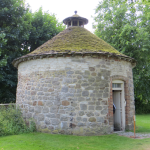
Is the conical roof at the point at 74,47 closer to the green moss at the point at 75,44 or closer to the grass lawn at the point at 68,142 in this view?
the green moss at the point at 75,44

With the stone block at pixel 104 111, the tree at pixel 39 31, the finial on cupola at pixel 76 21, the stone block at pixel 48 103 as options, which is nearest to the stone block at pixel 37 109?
the stone block at pixel 48 103

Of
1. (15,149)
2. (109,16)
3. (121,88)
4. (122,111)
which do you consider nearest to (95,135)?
(122,111)

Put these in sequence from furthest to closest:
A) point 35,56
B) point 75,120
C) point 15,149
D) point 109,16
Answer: point 109,16 < point 35,56 < point 75,120 < point 15,149

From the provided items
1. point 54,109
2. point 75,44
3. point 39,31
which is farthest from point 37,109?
point 39,31

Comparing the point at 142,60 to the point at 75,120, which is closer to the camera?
the point at 75,120

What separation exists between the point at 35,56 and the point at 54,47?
1.21 meters

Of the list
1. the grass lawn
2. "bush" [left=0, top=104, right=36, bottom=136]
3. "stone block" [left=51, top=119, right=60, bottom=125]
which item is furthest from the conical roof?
the grass lawn

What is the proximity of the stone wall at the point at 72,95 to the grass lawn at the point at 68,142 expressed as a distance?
56 centimetres

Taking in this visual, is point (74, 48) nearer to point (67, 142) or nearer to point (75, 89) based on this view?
point (75, 89)

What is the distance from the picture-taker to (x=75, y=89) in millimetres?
8312

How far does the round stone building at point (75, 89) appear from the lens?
8.18 m

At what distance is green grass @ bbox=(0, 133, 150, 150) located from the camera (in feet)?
20.9

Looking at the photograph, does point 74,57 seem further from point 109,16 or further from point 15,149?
point 109,16

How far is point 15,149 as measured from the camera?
20.3 feet
